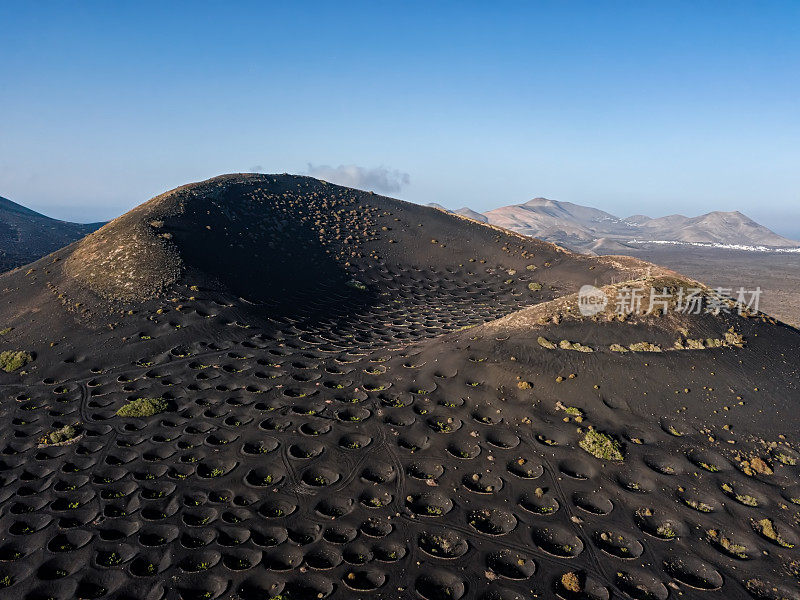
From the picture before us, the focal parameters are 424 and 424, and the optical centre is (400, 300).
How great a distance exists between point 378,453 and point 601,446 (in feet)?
41.2

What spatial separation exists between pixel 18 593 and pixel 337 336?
92.1 ft

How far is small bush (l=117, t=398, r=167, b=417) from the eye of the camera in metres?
27.8

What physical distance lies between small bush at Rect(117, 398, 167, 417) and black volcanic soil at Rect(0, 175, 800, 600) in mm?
725

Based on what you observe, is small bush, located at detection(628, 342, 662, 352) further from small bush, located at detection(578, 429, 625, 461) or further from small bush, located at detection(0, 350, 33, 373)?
small bush, located at detection(0, 350, 33, 373)

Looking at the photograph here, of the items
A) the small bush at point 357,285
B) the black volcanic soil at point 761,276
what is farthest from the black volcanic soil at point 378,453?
the black volcanic soil at point 761,276

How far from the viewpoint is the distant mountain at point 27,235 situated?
107m

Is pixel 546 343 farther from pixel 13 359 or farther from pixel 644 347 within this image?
pixel 13 359

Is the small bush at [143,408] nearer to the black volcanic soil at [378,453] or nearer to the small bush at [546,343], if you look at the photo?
the black volcanic soil at [378,453]

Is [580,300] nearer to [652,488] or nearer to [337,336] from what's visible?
[652,488]

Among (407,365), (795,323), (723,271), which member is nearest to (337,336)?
(407,365)

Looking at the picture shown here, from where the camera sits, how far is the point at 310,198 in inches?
3553

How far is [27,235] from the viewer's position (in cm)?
12775

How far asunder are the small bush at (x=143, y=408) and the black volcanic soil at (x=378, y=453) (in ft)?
2.38

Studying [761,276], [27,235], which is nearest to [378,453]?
[27,235]
